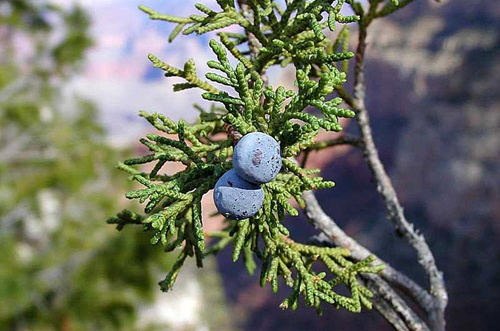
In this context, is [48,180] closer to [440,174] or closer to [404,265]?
[404,265]

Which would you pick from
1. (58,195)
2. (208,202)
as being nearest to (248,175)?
(58,195)

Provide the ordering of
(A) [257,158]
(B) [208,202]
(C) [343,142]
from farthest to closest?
(B) [208,202], (C) [343,142], (A) [257,158]

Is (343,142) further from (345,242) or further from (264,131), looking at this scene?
(264,131)

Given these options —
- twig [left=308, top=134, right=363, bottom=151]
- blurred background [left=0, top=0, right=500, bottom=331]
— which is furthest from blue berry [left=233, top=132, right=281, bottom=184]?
blurred background [left=0, top=0, right=500, bottom=331]

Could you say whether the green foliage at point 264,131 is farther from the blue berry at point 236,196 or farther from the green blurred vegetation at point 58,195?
the green blurred vegetation at point 58,195

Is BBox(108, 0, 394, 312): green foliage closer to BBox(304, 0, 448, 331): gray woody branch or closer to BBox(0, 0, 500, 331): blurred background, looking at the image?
BBox(304, 0, 448, 331): gray woody branch
